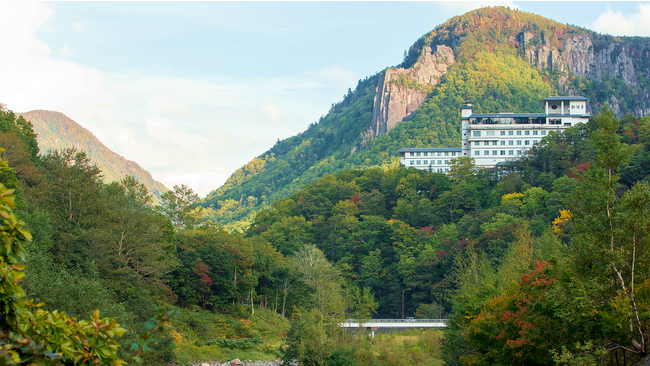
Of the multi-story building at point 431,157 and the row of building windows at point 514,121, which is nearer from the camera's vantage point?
the row of building windows at point 514,121

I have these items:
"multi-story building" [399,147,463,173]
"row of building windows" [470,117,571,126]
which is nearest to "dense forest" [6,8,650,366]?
"multi-story building" [399,147,463,173]

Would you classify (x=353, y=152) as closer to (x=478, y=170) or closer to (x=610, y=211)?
(x=478, y=170)

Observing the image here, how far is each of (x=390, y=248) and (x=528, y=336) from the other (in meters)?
70.5

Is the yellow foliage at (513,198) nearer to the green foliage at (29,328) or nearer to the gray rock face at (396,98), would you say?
the green foliage at (29,328)

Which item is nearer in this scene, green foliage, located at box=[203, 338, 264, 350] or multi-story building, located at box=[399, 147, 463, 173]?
green foliage, located at box=[203, 338, 264, 350]

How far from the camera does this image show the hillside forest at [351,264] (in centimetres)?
1875

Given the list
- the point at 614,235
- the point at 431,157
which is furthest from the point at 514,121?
the point at 614,235

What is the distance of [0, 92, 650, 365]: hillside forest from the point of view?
18.8 meters

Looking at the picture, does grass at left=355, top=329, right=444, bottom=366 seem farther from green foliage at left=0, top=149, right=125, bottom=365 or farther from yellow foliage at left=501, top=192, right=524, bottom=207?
yellow foliage at left=501, top=192, right=524, bottom=207

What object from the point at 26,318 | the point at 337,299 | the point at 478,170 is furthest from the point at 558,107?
the point at 26,318

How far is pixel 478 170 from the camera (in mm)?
102312

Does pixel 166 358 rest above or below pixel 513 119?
below

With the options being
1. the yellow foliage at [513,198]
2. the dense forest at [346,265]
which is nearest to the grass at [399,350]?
the dense forest at [346,265]

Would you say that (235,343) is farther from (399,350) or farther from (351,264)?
(351,264)
